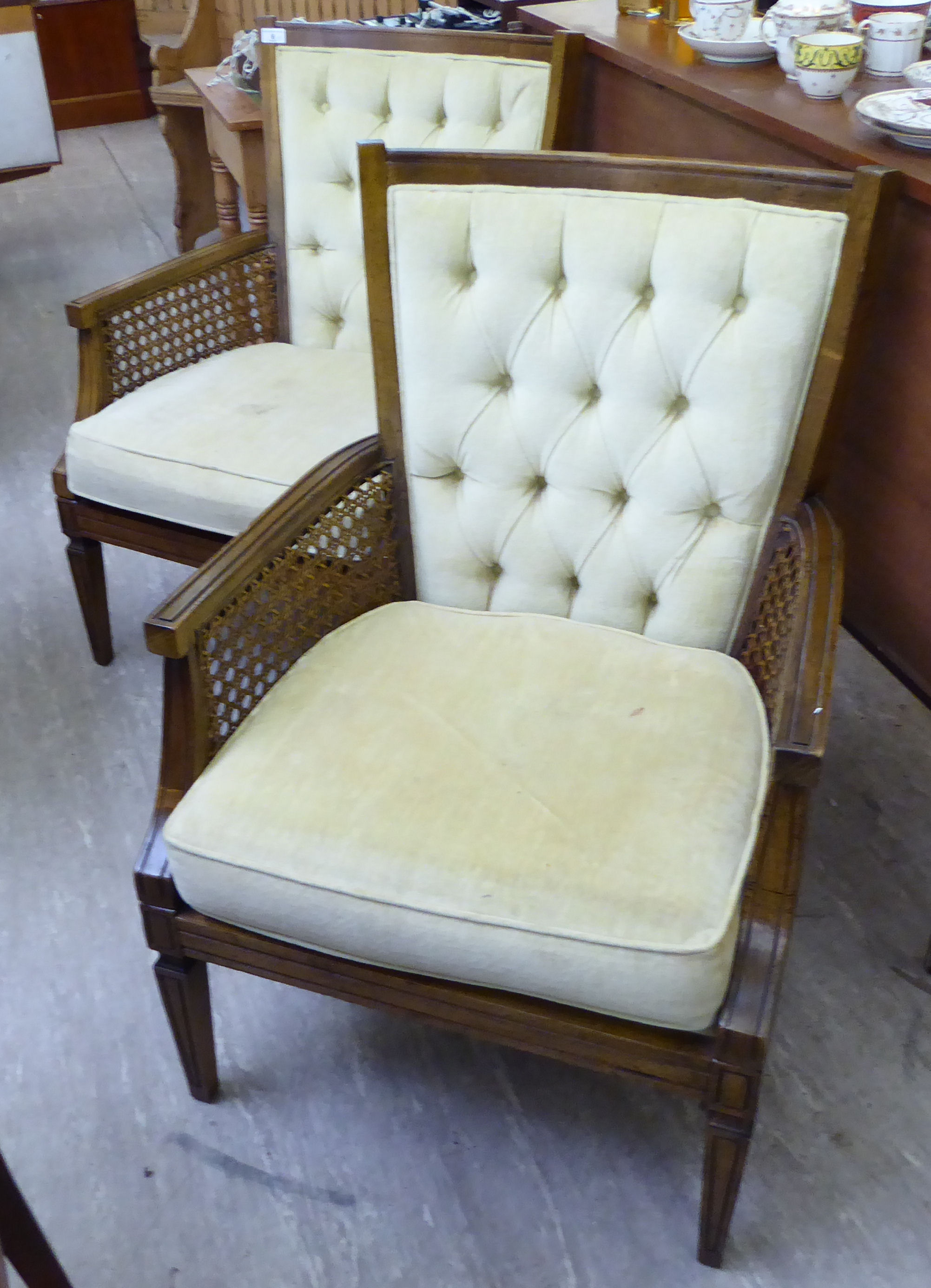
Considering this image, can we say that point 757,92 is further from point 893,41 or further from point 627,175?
point 627,175

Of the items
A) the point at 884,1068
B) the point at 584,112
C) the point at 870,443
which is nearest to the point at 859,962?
the point at 884,1068

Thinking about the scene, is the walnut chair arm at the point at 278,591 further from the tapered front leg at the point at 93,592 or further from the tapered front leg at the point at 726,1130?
the tapered front leg at the point at 726,1130

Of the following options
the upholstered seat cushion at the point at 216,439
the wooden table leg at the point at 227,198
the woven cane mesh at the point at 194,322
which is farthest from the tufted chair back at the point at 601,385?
the wooden table leg at the point at 227,198

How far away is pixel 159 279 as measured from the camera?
6.04 feet

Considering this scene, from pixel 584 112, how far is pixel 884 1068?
1482 mm

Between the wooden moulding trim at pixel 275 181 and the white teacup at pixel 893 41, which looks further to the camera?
the wooden moulding trim at pixel 275 181

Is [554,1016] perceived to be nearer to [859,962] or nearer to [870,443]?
[859,962]

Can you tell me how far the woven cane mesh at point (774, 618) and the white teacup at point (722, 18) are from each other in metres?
0.76

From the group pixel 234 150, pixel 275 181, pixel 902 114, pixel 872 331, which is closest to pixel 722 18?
pixel 902 114

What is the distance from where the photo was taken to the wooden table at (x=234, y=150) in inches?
97.8

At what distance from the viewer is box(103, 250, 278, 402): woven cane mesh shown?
6.05 feet

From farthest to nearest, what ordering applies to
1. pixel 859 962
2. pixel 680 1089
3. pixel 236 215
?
pixel 236 215, pixel 859 962, pixel 680 1089

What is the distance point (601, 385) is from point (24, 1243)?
1.01m

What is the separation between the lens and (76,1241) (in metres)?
1.19
